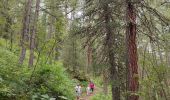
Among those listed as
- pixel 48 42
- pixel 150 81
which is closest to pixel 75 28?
pixel 48 42

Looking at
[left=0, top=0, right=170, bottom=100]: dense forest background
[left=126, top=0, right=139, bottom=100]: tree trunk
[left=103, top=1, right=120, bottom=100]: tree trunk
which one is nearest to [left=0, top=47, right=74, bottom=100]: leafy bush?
[left=0, top=0, right=170, bottom=100]: dense forest background

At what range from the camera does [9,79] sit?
920cm

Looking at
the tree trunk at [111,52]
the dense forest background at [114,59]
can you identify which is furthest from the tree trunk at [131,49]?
the tree trunk at [111,52]

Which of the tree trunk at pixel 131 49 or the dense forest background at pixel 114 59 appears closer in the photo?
the dense forest background at pixel 114 59

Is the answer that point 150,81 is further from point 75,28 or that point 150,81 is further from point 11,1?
point 11,1

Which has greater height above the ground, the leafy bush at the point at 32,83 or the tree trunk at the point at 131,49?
the tree trunk at the point at 131,49

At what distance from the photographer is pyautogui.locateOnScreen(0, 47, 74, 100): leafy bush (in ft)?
28.0

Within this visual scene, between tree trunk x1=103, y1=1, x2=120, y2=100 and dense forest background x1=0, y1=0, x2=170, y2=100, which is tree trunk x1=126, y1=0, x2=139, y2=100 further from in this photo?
tree trunk x1=103, y1=1, x2=120, y2=100

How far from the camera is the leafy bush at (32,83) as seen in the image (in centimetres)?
854

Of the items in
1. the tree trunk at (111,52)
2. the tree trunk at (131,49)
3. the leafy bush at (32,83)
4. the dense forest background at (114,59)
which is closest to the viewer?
the dense forest background at (114,59)

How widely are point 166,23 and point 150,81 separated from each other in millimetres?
3423

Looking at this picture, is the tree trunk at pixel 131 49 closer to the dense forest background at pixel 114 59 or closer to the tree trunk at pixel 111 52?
the dense forest background at pixel 114 59

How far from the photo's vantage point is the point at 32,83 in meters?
10.1

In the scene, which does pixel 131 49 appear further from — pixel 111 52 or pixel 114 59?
pixel 114 59
